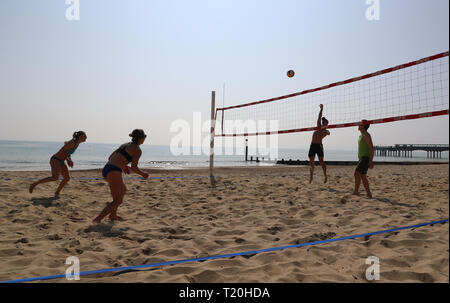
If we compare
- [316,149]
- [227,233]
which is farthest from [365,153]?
[227,233]

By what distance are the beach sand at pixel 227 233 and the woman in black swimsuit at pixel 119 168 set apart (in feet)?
0.80

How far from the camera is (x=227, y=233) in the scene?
10.4 ft

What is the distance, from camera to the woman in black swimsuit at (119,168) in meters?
3.48

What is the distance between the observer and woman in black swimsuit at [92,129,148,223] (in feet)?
11.4

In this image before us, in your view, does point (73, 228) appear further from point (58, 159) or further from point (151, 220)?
point (58, 159)

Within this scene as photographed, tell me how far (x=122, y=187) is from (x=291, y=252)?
219cm

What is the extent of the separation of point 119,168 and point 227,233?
60.5 inches

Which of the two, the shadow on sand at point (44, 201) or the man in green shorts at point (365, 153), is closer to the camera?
the shadow on sand at point (44, 201)

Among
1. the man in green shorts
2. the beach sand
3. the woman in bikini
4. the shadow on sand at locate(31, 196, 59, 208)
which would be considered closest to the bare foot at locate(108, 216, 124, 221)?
the beach sand

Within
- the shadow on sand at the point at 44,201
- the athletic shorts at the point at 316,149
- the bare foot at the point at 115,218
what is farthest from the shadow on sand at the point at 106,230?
the athletic shorts at the point at 316,149

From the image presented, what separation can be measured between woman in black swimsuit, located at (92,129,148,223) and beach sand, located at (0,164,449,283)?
24 cm

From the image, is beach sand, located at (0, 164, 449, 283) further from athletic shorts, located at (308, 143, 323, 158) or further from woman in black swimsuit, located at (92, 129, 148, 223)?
athletic shorts, located at (308, 143, 323, 158)

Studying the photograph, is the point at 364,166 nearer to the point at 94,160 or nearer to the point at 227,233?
the point at 227,233

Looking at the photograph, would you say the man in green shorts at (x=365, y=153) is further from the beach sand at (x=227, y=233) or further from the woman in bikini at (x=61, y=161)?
the woman in bikini at (x=61, y=161)
